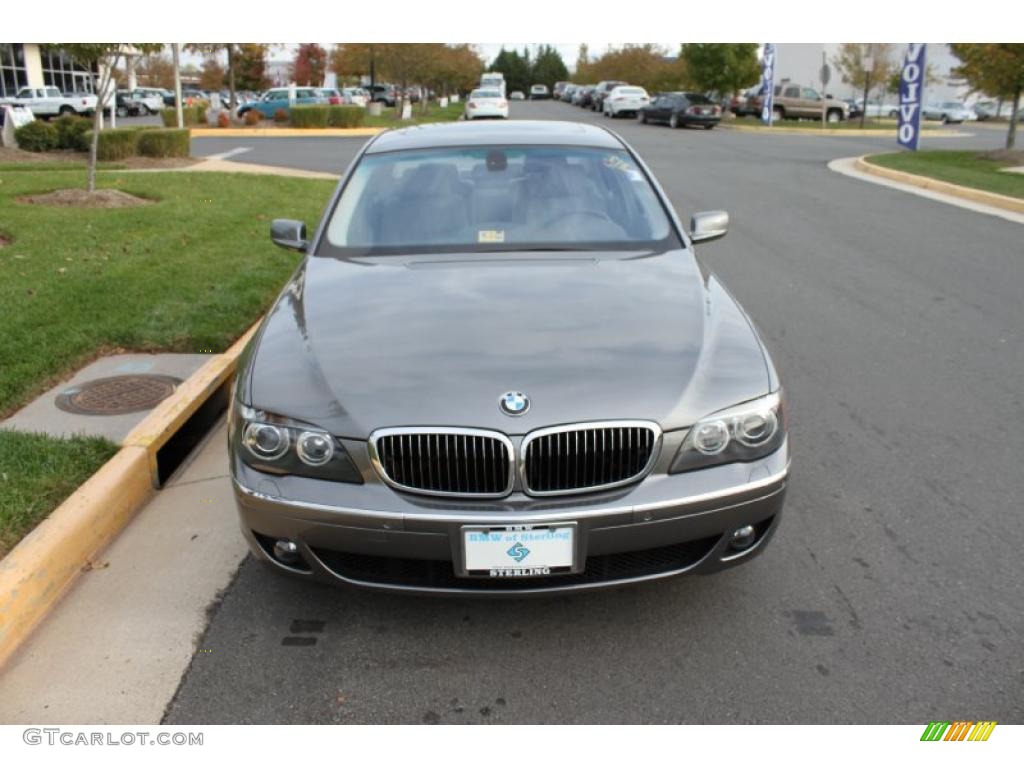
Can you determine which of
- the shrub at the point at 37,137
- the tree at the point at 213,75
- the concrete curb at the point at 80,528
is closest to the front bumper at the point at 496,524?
the concrete curb at the point at 80,528

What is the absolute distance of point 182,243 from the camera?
8859 mm

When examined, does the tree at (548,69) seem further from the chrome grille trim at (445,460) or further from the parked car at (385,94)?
the chrome grille trim at (445,460)

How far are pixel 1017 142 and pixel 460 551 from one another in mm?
31772

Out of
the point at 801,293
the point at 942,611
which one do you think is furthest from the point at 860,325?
the point at 942,611

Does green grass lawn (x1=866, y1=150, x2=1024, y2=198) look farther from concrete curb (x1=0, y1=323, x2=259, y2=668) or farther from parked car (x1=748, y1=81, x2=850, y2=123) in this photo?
parked car (x1=748, y1=81, x2=850, y2=123)

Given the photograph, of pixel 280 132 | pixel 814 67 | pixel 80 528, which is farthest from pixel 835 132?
pixel 814 67

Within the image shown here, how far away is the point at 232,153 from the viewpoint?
2230 cm

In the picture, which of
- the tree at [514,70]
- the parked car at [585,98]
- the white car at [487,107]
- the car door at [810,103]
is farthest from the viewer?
the tree at [514,70]

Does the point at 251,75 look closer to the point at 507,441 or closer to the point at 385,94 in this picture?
the point at 385,94

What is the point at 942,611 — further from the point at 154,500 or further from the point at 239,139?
the point at 239,139

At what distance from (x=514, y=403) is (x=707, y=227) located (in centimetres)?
226

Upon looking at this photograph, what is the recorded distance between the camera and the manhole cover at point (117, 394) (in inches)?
191

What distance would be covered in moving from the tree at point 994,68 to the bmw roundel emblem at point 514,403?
774 inches

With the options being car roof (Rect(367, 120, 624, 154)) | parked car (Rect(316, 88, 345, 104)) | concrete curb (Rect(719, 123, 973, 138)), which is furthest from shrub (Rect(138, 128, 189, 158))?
concrete curb (Rect(719, 123, 973, 138))
